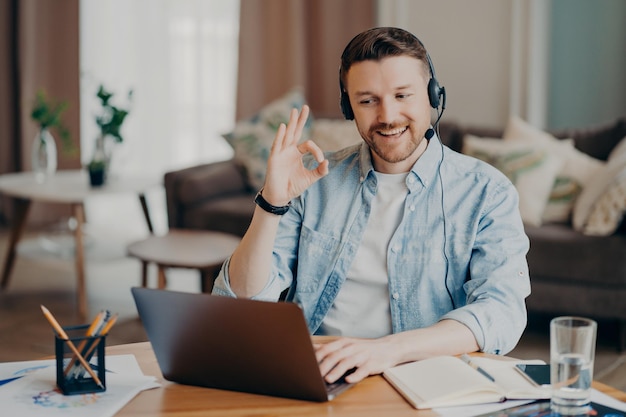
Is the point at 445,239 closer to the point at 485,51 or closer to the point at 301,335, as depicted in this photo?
the point at 301,335

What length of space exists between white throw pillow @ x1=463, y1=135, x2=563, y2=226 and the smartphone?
7.43 ft

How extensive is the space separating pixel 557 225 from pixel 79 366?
8.66ft

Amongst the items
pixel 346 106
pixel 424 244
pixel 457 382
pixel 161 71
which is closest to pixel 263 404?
pixel 457 382

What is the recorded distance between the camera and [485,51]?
4676 millimetres

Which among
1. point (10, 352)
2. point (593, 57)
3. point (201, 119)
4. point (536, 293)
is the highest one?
point (593, 57)

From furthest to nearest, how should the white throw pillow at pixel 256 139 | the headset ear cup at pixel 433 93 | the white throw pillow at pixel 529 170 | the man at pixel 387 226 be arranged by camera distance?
the white throw pillow at pixel 256 139 → the white throw pillow at pixel 529 170 → the headset ear cup at pixel 433 93 → the man at pixel 387 226

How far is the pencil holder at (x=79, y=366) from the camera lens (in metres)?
1.37

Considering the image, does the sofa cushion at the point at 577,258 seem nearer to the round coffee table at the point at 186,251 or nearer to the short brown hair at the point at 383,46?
the round coffee table at the point at 186,251

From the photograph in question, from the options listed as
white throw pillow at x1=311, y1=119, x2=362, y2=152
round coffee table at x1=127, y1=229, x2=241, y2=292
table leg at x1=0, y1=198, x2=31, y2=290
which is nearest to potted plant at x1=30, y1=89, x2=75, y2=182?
table leg at x1=0, y1=198, x2=31, y2=290

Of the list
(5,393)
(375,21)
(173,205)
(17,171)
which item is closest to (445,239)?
(5,393)

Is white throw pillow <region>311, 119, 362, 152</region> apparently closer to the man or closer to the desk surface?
the desk surface

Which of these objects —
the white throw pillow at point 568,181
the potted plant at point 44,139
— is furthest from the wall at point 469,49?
the potted plant at point 44,139

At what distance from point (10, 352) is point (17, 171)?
8.66ft

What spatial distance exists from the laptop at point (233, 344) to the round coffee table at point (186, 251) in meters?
2.05
